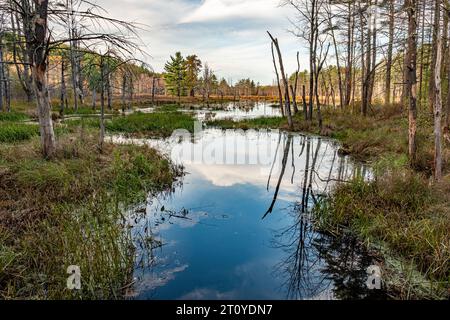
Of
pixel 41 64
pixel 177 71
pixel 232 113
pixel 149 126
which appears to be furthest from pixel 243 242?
pixel 177 71

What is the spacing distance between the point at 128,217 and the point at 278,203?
3.31m

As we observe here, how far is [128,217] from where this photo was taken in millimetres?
5699

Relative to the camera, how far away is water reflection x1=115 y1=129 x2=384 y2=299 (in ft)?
12.2

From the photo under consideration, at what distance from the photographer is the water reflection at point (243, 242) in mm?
3705

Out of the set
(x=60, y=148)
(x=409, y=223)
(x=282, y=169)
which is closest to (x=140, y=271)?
(x=409, y=223)

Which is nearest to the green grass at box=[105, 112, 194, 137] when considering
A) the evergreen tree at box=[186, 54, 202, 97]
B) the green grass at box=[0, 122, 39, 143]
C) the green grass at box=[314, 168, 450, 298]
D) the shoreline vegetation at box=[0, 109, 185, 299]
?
the green grass at box=[0, 122, 39, 143]

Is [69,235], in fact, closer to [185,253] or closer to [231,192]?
[185,253]

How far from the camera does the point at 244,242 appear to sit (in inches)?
194

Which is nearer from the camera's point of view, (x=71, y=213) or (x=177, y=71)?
→ (x=71, y=213)

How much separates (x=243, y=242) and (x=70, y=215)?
3.02 metres

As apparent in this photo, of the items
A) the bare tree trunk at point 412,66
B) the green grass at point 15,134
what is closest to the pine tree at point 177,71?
the green grass at point 15,134

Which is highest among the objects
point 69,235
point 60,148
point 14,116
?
point 14,116

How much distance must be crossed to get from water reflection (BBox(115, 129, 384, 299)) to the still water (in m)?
0.01

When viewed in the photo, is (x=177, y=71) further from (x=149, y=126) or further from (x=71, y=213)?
(x=71, y=213)
